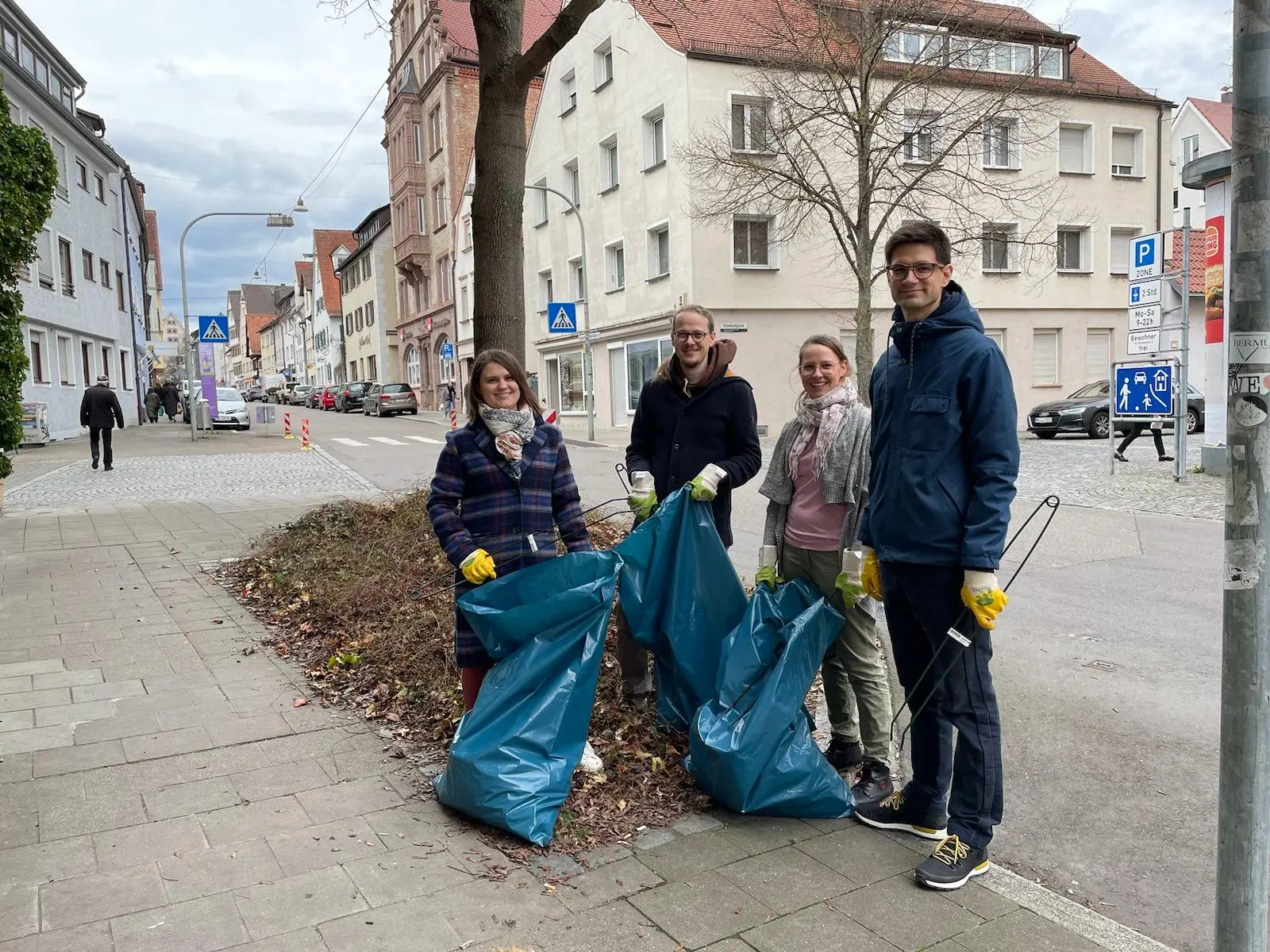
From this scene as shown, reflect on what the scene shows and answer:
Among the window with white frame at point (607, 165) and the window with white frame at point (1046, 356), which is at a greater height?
the window with white frame at point (607, 165)

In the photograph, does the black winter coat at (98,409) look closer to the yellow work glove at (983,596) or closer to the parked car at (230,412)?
the parked car at (230,412)

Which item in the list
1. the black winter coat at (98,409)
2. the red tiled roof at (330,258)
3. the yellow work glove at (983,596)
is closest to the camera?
the yellow work glove at (983,596)

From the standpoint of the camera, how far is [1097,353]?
28.9m

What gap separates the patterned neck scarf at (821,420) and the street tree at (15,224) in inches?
314

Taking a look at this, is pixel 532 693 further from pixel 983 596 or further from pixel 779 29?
pixel 779 29

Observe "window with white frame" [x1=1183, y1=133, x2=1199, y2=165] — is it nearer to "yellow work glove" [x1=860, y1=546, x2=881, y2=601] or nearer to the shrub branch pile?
the shrub branch pile

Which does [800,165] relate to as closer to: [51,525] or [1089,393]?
[1089,393]

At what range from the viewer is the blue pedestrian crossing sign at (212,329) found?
79.6 ft

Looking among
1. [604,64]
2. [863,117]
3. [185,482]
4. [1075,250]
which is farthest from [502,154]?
[1075,250]

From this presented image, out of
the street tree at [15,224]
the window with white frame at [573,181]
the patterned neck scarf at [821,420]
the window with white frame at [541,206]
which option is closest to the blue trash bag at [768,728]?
the patterned neck scarf at [821,420]

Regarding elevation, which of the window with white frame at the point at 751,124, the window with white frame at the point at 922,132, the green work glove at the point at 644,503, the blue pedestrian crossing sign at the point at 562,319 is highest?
the window with white frame at the point at 751,124

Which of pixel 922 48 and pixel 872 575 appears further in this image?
pixel 922 48

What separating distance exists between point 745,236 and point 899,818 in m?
22.7

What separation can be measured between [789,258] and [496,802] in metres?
23.3
